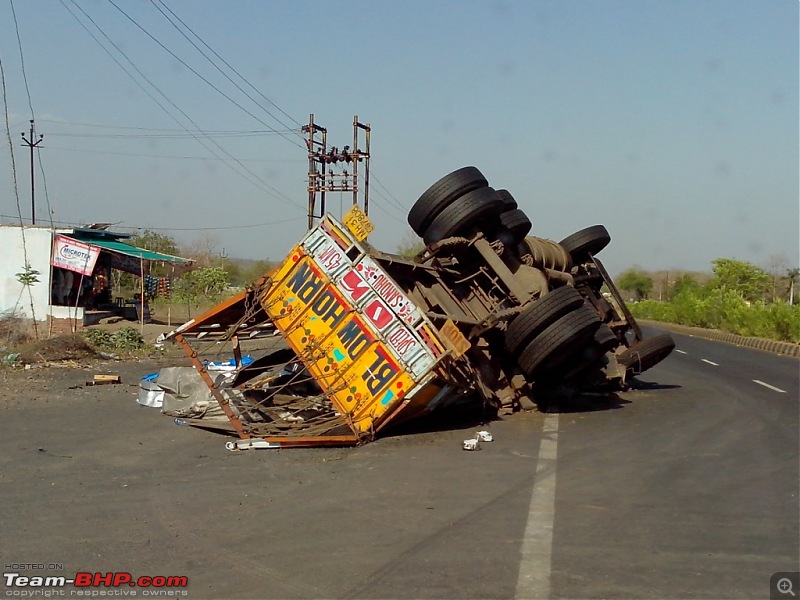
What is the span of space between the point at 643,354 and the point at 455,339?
6.04 metres

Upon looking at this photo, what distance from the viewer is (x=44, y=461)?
8.69 m

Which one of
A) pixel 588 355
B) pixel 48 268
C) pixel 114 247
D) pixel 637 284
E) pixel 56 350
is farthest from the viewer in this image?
pixel 637 284

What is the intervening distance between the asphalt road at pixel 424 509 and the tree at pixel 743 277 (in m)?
53.8

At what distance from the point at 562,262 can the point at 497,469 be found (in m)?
6.74

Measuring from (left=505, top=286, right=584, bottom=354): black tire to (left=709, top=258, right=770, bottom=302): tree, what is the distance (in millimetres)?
53850

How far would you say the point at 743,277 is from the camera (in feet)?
209

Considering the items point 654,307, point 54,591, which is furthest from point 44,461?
point 654,307

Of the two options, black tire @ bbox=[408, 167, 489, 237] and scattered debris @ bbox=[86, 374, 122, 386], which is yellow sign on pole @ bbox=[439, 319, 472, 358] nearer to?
black tire @ bbox=[408, 167, 489, 237]

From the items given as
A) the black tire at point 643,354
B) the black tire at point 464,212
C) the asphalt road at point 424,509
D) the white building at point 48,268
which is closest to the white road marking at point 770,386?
the black tire at point 643,354

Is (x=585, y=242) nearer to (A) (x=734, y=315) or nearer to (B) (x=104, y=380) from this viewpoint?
(B) (x=104, y=380)

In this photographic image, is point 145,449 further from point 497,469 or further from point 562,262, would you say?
point 562,262

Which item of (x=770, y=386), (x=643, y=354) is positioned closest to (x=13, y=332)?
(x=643, y=354)

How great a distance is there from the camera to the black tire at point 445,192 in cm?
1209

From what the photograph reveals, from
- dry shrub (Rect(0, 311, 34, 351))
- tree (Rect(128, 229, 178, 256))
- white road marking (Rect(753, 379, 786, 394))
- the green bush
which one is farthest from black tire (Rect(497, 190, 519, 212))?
tree (Rect(128, 229, 178, 256))
